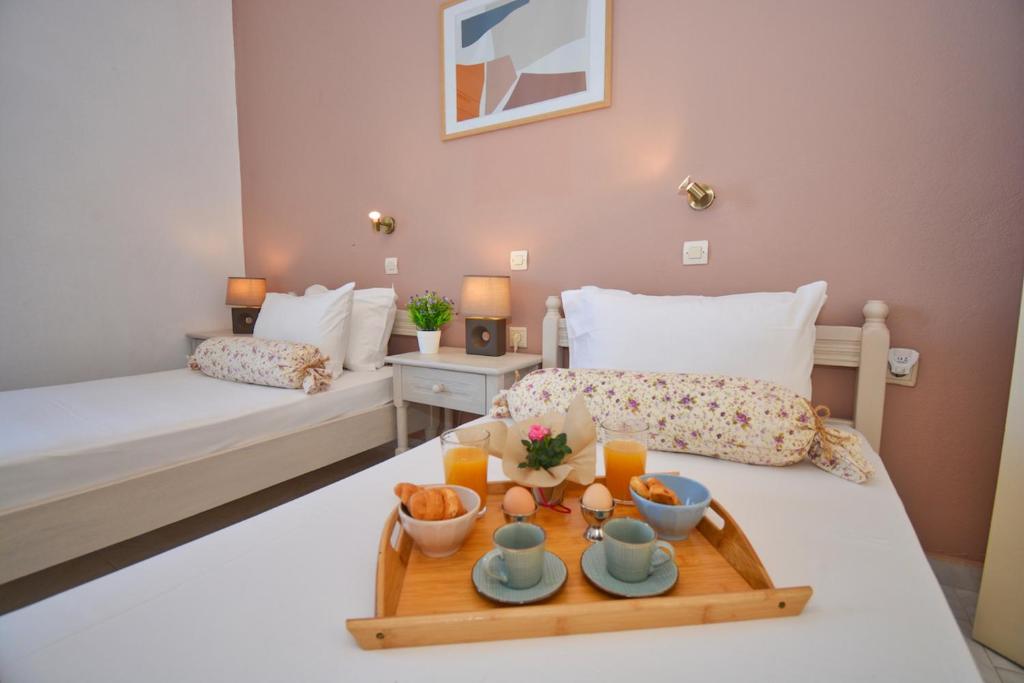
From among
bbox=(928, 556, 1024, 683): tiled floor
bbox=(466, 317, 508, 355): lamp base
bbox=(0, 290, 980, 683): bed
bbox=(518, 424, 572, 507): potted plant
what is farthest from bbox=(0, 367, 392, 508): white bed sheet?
bbox=(928, 556, 1024, 683): tiled floor

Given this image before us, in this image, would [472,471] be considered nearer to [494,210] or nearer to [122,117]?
[494,210]

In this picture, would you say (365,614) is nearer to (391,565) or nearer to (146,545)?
(391,565)

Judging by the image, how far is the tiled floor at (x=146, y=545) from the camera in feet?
5.15

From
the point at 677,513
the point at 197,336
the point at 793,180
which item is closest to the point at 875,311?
the point at 793,180

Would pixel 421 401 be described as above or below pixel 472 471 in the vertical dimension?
below

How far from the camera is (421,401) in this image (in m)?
2.10

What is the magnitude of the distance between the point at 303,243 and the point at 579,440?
2.56 meters

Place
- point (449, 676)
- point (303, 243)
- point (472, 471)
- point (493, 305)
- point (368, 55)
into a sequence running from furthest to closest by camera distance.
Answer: point (303, 243) < point (368, 55) < point (493, 305) < point (472, 471) < point (449, 676)

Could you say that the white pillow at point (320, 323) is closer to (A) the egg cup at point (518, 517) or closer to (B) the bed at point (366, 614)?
(B) the bed at point (366, 614)

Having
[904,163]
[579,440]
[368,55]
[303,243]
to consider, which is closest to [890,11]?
[904,163]

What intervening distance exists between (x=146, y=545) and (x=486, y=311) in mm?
1571

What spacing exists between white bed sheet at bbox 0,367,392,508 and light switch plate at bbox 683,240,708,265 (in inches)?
55.0

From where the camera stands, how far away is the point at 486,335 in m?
2.18

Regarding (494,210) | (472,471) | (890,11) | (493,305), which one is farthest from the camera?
(494,210)
